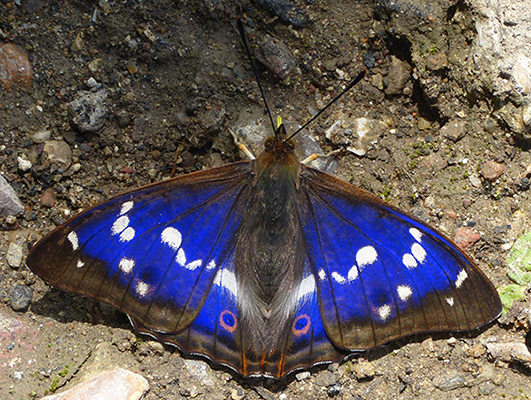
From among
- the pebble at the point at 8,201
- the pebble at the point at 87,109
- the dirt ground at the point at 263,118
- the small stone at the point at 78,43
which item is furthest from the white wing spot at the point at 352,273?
the small stone at the point at 78,43

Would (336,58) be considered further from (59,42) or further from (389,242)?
(59,42)

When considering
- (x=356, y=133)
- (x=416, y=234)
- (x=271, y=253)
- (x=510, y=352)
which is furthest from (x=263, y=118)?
(x=510, y=352)

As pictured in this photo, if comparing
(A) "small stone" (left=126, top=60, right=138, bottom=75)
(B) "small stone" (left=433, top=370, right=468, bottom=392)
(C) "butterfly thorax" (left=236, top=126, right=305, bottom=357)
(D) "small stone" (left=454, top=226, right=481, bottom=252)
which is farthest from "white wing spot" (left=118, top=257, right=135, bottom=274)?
(D) "small stone" (left=454, top=226, right=481, bottom=252)

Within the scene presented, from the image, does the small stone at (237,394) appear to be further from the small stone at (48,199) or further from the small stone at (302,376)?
the small stone at (48,199)

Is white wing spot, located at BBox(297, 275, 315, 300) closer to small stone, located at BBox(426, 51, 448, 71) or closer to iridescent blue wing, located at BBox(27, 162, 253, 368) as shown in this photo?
iridescent blue wing, located at BBox(27, 162, 253, 368)

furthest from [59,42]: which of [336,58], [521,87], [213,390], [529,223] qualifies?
[529,223]
